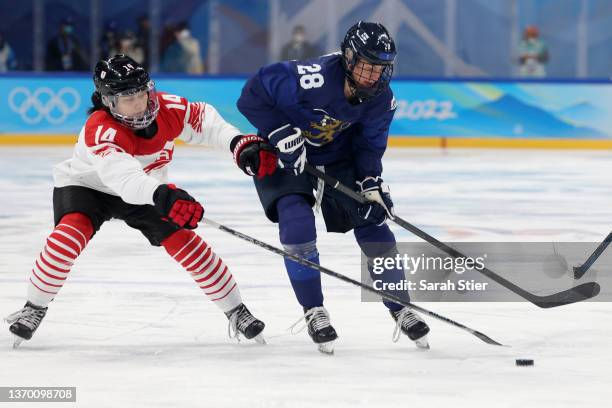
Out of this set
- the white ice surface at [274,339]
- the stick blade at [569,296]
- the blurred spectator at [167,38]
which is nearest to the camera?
the white ice surface at [274,339]

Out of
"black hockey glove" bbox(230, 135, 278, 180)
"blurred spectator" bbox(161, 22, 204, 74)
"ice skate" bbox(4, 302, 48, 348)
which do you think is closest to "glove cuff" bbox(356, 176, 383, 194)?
"black hockey glove" bbox(230, 135, 278, 180)

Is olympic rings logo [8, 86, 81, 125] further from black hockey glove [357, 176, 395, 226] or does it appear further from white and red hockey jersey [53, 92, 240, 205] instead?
black hockey glove [357, 176, 395, 226]

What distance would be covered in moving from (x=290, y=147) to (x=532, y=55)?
8.75 metres

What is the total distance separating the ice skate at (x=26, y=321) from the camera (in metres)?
3.49

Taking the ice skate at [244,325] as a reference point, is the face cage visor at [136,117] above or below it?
above

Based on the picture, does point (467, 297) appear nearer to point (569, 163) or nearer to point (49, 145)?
point (569, 163)

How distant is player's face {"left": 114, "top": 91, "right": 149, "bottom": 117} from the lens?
11.2 feet

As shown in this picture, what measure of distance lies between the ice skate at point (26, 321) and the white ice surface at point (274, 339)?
0.14 feet

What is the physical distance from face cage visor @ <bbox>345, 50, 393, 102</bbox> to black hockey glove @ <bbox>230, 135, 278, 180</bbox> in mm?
312

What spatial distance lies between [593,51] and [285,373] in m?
9.42

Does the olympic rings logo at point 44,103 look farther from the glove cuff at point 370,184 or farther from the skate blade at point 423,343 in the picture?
the skate blade at point 423,343

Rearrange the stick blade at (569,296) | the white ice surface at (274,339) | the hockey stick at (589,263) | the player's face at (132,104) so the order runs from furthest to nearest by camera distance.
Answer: the hockey stick at (589,263) → the stick blade at (569,296) → the player's face at (132,104) → the white ice surface at (274,339)

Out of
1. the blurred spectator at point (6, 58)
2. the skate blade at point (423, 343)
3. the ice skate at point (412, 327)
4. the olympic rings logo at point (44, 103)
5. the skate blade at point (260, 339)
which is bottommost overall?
the olympic rings logo at point (44, 103)

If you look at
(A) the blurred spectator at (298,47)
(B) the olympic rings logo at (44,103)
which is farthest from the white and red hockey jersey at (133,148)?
(A) the blurred spectator at (298,47)
